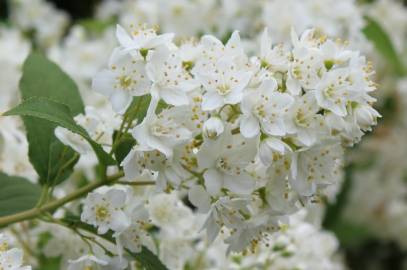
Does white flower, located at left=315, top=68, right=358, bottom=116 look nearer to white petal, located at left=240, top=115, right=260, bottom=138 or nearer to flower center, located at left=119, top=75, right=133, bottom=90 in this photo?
Result: white petal, located at left=240, top=115, right=260, bottom=138

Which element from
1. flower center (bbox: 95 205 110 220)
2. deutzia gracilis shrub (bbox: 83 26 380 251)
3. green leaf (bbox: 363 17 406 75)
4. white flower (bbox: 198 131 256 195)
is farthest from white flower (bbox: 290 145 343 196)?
green leaf (bbox: 363 17 406 75)

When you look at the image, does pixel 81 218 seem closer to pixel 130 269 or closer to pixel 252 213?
pixel 130 269

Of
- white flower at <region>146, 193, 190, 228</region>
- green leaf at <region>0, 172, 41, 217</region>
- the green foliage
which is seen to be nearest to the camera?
green leaf at <region>0, 172, 41, 217</region>

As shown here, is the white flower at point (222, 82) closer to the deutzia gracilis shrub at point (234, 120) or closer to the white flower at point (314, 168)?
the deutzia gracilis shrub at point (234, 120)

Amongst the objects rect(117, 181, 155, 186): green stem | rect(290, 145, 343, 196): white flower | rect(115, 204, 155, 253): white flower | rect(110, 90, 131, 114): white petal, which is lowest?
rect(115, 204, 155, 253): white flower

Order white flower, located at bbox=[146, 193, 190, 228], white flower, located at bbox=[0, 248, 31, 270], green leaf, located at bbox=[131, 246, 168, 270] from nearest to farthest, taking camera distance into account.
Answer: white flower, located at bbox=[0, 248, 31, 270] < green leaf, located at bbox=[131, 246, 168, 270] < white flower, located at bbox=[146, 193, 190, 228]

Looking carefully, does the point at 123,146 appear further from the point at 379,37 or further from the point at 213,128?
the point at 379,37
